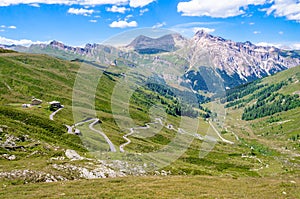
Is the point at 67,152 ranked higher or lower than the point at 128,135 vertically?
higher

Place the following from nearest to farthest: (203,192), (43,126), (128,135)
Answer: (203,192) < (43,126) < (128,135)

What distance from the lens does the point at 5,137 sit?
69.1 meters

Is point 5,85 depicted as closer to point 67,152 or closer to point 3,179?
point 67,152

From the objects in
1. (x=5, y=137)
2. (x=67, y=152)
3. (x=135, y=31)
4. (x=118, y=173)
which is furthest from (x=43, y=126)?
(x=135, y=31)

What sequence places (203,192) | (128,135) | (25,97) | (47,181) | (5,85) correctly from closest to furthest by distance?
(203,192), (47,181), (128,135), (25,97), (5,85)

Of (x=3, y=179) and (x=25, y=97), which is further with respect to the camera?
(x=25, y=97)

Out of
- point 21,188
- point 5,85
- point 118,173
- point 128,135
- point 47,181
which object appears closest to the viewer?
point 21,188

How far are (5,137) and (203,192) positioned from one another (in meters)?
52.0

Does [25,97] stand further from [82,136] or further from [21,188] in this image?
[21,188]

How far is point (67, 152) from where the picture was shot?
67125mm

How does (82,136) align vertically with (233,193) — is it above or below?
below

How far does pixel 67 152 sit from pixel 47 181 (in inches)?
877

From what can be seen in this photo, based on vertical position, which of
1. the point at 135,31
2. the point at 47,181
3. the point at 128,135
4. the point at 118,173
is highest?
the point at 135,31

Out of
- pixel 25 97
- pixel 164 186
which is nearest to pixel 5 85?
pixel 25 97
